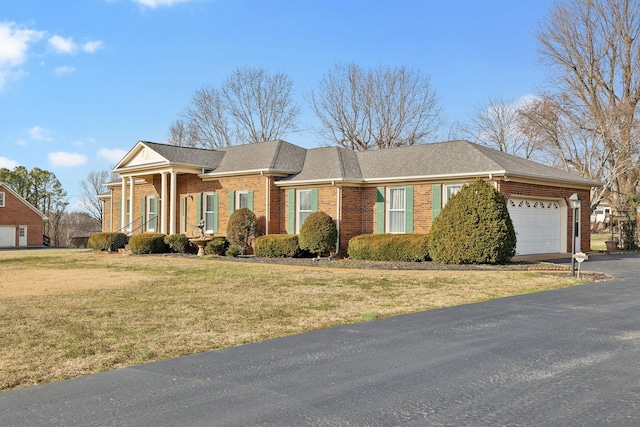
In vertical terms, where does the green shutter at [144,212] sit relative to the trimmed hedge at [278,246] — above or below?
above

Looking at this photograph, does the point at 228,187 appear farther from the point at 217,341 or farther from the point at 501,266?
the point at 217,341

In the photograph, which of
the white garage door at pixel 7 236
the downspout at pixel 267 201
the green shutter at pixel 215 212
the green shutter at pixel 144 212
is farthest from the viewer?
the white garage door at pixel 7 236

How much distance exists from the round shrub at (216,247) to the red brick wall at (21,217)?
3031 cm

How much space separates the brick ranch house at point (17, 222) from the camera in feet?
154

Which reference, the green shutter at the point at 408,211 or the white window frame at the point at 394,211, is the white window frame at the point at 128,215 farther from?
the green shutter at the point at 408,211

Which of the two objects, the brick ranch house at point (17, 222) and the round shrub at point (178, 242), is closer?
the round shrub at point (178, 242)

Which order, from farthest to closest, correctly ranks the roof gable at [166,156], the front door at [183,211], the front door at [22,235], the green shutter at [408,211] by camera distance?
the front door at [22,235], the front door at [183,211], the roof gable at [166,156], the green shutter at [408,211]

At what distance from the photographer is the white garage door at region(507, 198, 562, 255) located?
20641 millimetres

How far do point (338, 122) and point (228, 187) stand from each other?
1961 cm

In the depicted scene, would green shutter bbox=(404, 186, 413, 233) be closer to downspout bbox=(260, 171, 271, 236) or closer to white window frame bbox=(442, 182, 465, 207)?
white window frame bbox=(442, 182, 465, 207)

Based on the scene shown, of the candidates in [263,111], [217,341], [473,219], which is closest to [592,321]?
[217,341]

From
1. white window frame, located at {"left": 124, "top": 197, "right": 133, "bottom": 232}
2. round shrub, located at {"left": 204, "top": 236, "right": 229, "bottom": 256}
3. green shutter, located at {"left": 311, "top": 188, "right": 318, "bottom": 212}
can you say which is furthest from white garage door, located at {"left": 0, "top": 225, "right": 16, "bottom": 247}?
green shutter, located at {"left": 311, "top": 188, "right": 318, "bottom": 212}

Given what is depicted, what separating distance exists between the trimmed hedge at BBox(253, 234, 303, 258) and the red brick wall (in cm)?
3279

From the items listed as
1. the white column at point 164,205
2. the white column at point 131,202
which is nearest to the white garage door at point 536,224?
the white column at point 164,205
